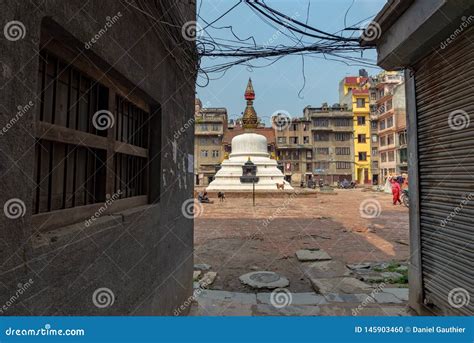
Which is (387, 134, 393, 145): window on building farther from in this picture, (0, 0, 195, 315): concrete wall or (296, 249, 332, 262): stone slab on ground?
(0, 0, 195, 315): concrete wall

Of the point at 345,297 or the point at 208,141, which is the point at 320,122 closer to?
the point at 208,141

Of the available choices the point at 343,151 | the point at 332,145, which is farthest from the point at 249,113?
the point at 343,151

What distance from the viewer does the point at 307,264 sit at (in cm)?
731

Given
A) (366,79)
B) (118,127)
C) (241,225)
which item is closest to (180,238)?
(118,127)

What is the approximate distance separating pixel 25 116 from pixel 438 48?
473 cm

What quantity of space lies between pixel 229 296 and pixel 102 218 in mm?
3605

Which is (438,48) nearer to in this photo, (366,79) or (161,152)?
(161,152)

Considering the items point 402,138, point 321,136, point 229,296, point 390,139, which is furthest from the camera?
point 321,136

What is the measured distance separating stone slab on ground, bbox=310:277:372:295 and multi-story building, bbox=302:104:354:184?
167 feet

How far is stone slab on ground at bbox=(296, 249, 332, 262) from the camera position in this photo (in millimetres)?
7655

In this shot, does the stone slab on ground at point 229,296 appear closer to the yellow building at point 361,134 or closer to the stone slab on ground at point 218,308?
the stone slab on ground at point 218,308

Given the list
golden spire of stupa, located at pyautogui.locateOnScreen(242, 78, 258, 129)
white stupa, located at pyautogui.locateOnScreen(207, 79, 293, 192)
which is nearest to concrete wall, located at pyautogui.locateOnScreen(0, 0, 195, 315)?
white stupa, located at pyautogui.locateOnScreen(207, 79, 293, 192)

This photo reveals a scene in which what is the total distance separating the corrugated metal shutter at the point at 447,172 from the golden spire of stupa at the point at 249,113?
106ft

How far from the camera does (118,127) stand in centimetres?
299
